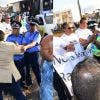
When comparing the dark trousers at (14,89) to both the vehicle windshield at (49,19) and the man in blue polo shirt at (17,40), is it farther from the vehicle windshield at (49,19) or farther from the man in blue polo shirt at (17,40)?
the vehicle windshield at (49,19)

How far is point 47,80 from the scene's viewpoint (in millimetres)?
2488

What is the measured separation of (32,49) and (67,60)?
290mm

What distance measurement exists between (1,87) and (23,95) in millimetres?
189

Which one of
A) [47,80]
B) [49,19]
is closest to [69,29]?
[49,19]

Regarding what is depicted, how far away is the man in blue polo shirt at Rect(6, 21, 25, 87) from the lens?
2531 millimetres

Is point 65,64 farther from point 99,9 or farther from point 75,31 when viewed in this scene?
point 99,9

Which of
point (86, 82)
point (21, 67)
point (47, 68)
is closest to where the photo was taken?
point (86, 82)

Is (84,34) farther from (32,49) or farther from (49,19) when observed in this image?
(32,49)

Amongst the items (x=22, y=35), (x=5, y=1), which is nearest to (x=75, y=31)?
(x=22, y=35)

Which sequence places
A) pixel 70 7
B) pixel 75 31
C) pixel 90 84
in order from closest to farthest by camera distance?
pixel 90 84 < pixel 70 7 < pixel 75 31

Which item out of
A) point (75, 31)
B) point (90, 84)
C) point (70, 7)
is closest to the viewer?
point (90, 84)

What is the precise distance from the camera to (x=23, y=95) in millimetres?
2652

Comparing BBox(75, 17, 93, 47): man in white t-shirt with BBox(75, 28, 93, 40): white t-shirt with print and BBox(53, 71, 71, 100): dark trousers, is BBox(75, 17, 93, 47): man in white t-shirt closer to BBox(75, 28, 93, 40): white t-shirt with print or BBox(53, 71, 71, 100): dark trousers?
BBox(75, 28, 93, 40): white t-shirt with print

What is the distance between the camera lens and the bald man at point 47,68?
2.47 metres
